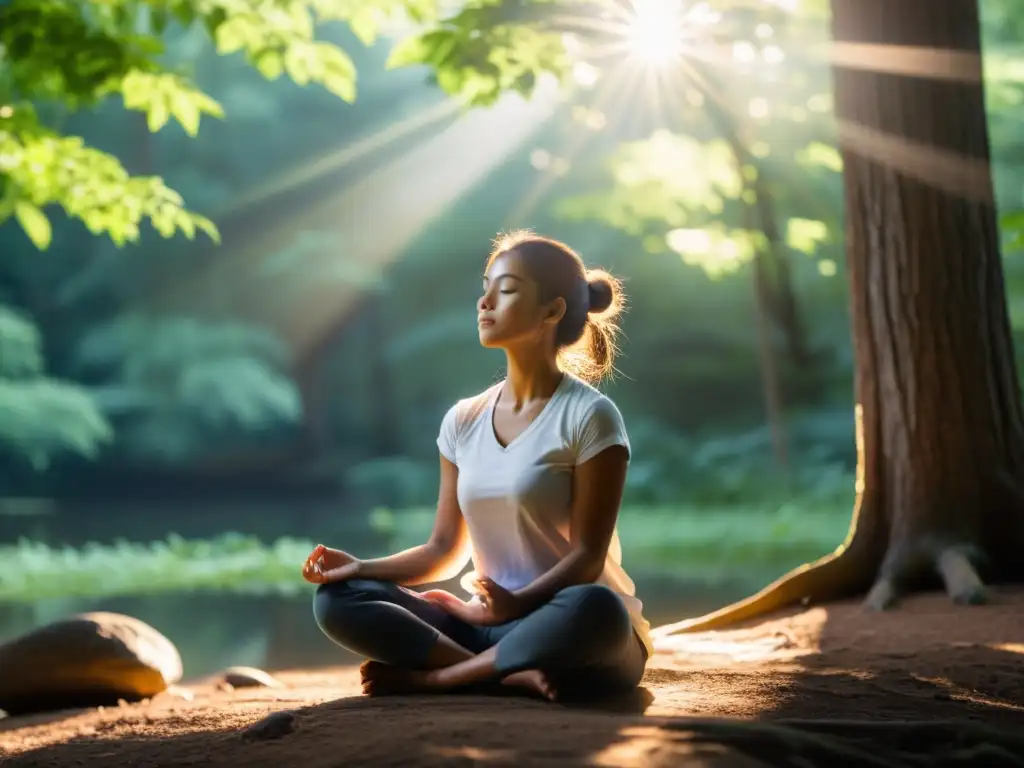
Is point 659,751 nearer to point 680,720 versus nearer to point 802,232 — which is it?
point 680,720

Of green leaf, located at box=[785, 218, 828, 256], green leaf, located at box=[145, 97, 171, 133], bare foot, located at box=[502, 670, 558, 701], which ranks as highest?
green leaf, located at box=[785, 218, 828, 256]

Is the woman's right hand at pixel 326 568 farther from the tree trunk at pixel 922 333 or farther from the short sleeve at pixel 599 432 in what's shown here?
the tree trunk at pixel 922 333

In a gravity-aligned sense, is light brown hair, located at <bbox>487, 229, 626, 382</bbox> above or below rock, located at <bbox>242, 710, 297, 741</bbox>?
above

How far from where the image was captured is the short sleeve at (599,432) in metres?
3.23

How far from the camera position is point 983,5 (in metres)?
17.7

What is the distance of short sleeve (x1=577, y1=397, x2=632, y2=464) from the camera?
3.23m

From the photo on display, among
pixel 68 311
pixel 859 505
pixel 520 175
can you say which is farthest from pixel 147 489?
pixel 859 505

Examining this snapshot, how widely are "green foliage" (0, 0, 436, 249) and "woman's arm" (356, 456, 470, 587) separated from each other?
123 inches

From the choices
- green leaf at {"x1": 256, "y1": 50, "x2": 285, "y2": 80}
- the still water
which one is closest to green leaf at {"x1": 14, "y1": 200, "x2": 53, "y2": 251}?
green leaf at {"x1": 256, "y1": 50, "x2": 285, "y2": 80}

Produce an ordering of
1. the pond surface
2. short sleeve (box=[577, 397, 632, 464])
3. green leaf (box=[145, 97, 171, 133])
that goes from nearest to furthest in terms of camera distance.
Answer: short sleeve (box=[577, 397, 632, 464]), green leaf (box=[145, 97, 171, 133]), the pond surface

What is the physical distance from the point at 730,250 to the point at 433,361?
1219 cm

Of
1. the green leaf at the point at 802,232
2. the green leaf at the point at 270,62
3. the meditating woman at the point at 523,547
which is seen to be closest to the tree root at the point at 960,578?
the meditating woman at the point at 523,547

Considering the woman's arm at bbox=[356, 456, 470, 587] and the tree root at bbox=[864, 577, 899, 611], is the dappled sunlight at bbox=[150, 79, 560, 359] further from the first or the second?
the woman's arm at bbox=[356, 456, 470, 587]

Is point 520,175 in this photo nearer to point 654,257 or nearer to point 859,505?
point 654,257
